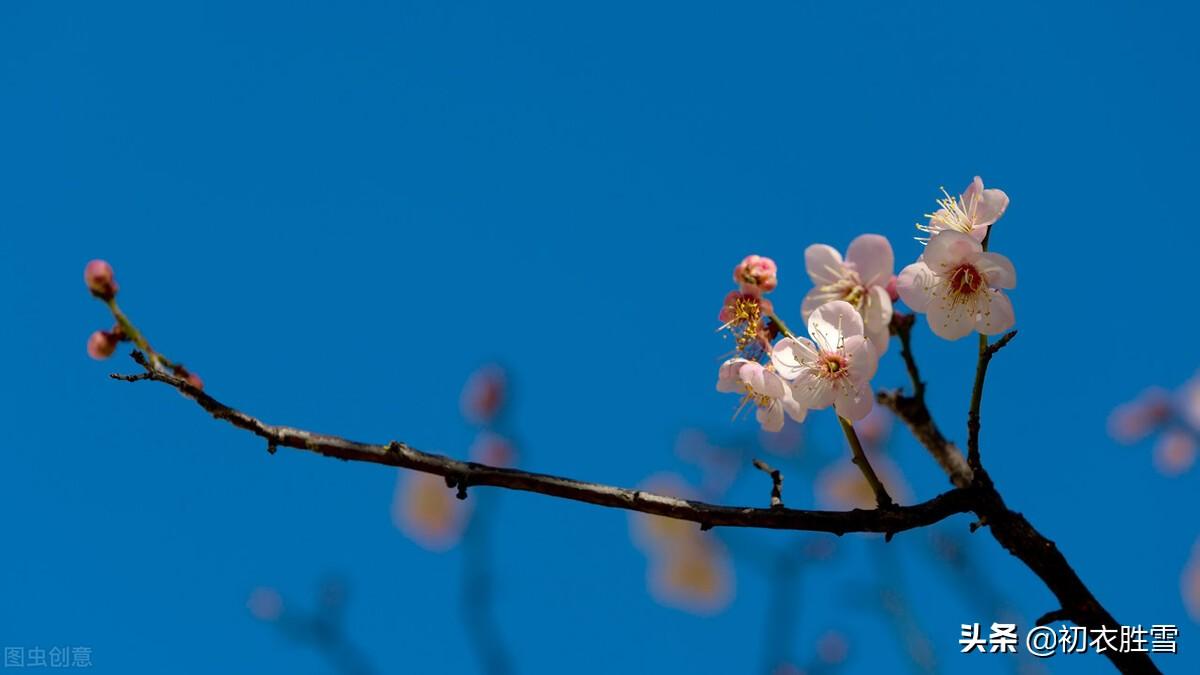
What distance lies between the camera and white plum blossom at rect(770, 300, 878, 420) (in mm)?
1725

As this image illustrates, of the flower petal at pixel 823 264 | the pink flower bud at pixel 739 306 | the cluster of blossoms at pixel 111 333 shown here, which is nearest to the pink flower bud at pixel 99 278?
the cluster of blossoms at pixel 111 333

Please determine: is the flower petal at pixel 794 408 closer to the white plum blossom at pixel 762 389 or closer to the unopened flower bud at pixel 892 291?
the white plum blossom at pixel 762 389

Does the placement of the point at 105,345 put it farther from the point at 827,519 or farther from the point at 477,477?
the point at 827,519

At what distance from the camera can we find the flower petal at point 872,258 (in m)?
1.92

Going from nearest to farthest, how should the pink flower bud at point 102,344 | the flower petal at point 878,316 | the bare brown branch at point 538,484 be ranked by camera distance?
the bare brown branch at point 538,484, the pink flower bud at point 102,344, the flower petal at point 878,316

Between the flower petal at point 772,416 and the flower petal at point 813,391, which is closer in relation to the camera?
the flower petal at point 813,391

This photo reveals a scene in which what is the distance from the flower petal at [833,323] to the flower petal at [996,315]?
206mm

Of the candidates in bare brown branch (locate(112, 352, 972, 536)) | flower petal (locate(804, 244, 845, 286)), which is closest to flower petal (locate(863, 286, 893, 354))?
flower petal (locate(804, 244, 845, 286))

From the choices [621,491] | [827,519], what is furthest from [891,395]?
[621,491]

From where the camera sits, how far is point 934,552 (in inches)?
135

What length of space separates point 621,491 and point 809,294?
722mm

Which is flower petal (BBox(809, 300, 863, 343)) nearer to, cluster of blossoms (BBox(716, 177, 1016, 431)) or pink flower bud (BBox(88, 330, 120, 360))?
cluster of blossoms (BBox(716, 177, 1016, 431))

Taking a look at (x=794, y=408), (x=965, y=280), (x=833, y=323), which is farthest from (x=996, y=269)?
(x=794, y=408)

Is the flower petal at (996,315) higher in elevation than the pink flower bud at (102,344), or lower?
lower
